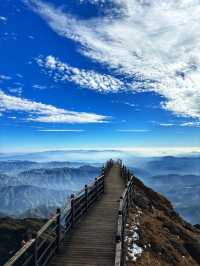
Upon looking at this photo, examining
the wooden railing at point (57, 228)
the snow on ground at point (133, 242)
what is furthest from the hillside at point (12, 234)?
the snow on ground at point (133, 242)

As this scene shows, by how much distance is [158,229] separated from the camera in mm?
24516

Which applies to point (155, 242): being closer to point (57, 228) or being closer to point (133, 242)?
point (133, 242)

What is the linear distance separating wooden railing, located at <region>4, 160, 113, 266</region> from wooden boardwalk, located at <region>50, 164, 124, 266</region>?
1.12 ft

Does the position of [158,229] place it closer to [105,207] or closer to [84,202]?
[105,207]

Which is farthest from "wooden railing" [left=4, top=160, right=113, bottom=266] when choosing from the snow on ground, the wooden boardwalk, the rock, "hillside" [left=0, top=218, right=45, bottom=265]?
"hillside" [left=0, top=218, right=45, bottom=265]

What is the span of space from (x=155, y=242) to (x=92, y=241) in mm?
5884

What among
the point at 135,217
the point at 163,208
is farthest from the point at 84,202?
the point at 163,208

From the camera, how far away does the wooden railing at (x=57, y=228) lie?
12.4 meters

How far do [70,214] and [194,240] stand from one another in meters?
12.0

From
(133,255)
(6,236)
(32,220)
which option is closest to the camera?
(133,255)

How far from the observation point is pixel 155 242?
20.6 m

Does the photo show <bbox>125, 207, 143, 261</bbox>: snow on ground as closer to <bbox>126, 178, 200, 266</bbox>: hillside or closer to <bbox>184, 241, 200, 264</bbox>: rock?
<bbox>126, 178, 200, 266</bbox>: hillside

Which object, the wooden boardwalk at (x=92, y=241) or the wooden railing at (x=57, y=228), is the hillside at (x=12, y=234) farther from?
the wooden boardwalk at (x=92, y=241)

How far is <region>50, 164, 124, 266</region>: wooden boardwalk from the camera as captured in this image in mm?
13906
